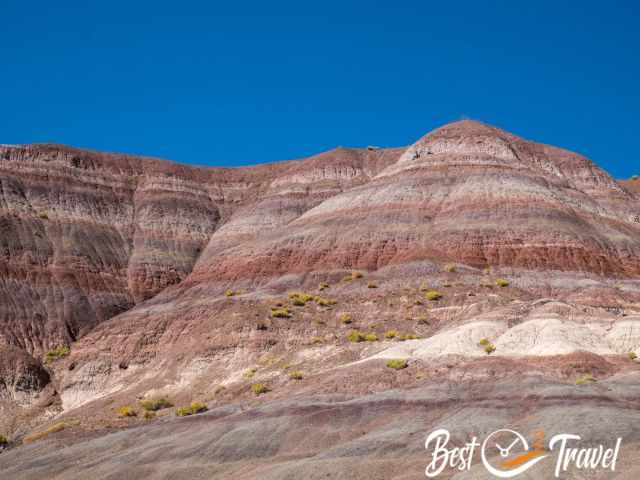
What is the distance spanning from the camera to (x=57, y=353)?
68375 millimetres

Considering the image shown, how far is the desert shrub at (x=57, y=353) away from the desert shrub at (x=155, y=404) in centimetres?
2000

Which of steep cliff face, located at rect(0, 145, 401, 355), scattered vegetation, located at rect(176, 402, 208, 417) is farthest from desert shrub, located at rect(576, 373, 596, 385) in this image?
steep cliff face, located at rect(0, 145, 401, 355)

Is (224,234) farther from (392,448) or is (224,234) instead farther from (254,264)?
(392,448)

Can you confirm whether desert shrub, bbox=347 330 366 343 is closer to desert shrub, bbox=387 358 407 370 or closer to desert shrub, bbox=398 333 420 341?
desert shrub, bbox=398 333 420 341

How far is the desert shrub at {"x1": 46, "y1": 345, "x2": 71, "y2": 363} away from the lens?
67.7 meters

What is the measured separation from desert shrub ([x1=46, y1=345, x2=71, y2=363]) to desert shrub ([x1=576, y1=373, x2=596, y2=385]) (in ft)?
146

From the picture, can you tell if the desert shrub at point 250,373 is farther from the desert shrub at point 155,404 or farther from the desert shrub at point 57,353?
the desert shrub at point 57,353

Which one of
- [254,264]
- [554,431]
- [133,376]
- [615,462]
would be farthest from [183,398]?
[615,462]

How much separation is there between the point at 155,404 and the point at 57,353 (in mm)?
21740

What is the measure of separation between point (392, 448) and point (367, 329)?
2768cm

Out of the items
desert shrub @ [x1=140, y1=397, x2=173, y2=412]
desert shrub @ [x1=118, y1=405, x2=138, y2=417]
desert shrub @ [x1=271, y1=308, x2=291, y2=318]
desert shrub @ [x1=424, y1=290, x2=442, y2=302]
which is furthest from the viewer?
desert shrub @ [x1=271, y1=308, x2=291, y2=318]

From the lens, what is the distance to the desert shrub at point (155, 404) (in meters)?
49.2

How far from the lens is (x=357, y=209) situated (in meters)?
75.4

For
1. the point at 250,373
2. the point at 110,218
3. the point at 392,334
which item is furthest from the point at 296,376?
the point at 110,218
